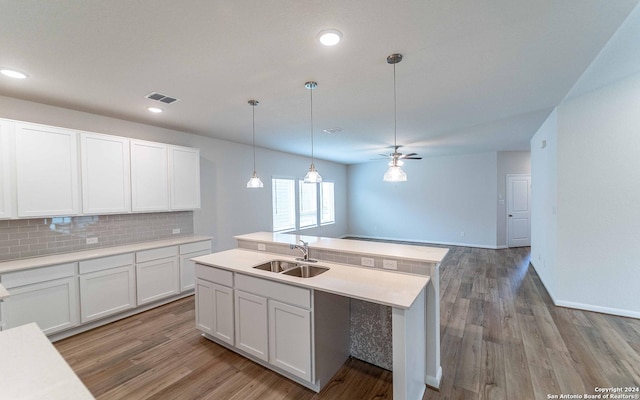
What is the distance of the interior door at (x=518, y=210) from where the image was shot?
7.05 m

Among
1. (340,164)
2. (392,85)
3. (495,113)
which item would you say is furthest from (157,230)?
(340,164)

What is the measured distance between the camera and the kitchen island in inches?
72.1

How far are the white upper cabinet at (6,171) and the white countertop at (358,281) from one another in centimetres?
192

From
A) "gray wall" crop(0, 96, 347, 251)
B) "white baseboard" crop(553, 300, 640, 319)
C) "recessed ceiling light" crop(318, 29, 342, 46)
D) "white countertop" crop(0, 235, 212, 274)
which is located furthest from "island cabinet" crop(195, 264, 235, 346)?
"white baseboard" crop(553, 300, 640, 319)

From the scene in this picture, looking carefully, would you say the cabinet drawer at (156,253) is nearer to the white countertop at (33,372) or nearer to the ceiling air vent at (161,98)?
the ceiling air vent at (161,98)

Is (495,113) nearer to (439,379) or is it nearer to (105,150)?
(439,379)

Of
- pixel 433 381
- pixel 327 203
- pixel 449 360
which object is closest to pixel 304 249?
pixel 433 381

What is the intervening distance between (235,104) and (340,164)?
20.0 feet

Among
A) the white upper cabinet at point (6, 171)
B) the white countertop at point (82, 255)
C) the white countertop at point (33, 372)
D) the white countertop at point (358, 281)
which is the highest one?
the white upper cabinet at point (6, 171)

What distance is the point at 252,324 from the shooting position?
2.39 meters

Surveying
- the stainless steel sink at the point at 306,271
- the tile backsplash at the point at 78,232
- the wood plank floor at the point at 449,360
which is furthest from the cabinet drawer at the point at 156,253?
the stainless steel sink at the point at 306,271

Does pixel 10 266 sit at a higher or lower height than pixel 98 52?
lower

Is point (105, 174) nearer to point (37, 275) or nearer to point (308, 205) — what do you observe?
point (37, 275)

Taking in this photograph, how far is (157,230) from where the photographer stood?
4.06 m
